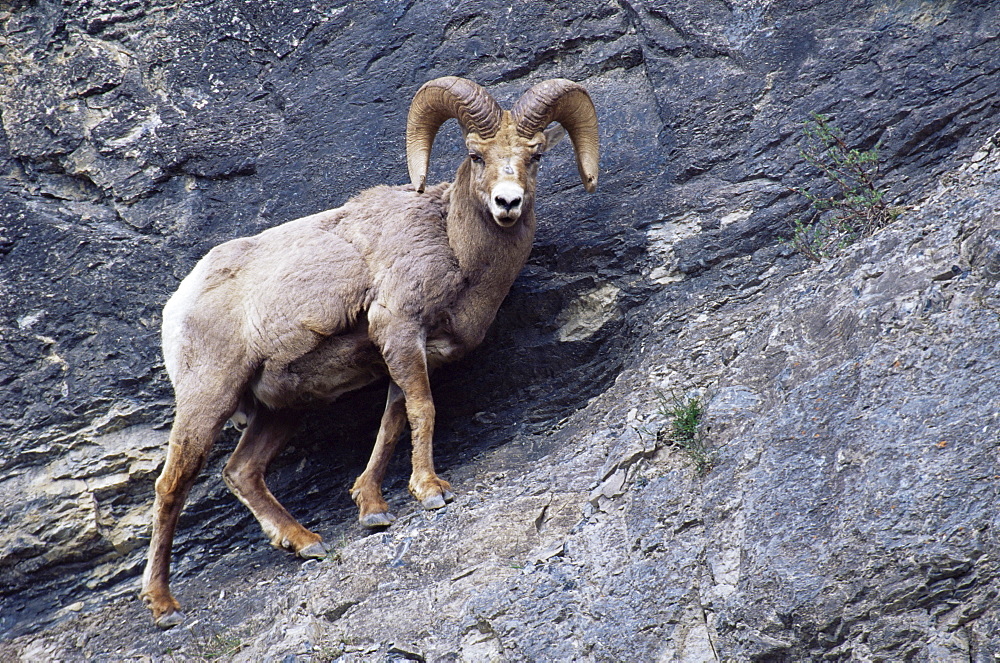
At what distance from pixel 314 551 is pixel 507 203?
3046 mm

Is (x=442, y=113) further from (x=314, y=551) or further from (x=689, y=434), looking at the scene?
(x=314, y=551)

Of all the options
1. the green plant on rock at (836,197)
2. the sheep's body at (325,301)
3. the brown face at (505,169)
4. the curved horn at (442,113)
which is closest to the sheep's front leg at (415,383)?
the sheep's body at (325,301)

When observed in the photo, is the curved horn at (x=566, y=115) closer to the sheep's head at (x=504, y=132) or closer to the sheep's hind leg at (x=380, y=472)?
the sheep's head at (x=504, y=132)

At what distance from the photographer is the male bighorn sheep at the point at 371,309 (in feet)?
23.3

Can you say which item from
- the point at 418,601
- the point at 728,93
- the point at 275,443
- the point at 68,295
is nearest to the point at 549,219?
the point at 728,93

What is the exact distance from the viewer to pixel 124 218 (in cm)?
855

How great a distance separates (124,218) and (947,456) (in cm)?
710

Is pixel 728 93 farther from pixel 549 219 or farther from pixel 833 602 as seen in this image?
pixel 833 602

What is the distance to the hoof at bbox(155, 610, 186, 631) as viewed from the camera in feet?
22.8

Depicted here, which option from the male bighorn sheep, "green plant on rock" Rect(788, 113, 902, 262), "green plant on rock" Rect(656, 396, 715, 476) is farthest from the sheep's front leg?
"green plant on rock" Rect(788, 113, 902, 262)

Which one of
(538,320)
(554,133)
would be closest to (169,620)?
(538,320)

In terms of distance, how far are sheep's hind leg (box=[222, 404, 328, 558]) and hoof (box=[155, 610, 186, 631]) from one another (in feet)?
2.86

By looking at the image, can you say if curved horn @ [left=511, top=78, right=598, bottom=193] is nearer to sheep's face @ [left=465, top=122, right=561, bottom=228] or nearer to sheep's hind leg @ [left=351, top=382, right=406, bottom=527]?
sheep's face @ [left=465, top=122, right=561, bottom=228]

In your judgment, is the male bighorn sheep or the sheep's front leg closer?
the sheep's front leg
